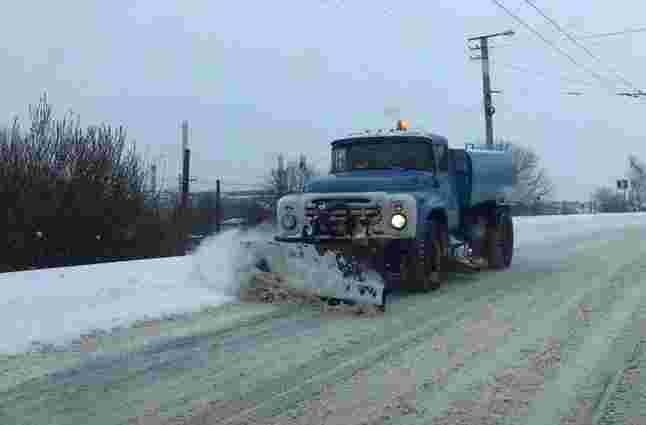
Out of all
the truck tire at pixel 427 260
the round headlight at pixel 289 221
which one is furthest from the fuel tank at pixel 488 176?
the round headlight at pixel 289 221

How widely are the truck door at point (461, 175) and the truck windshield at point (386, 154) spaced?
2.43ft

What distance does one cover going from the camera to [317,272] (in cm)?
836

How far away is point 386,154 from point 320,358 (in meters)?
5.28

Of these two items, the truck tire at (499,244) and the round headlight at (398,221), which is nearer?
the round headlight at (398,221)

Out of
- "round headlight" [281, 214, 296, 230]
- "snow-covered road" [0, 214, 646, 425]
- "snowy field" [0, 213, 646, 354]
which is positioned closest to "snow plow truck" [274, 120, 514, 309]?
"round headlight" [281, 214, 296, 230]

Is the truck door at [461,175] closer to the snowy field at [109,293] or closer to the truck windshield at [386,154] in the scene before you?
the truck windshield at [386,154]

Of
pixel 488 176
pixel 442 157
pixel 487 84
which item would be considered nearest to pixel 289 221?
pixel 442 157

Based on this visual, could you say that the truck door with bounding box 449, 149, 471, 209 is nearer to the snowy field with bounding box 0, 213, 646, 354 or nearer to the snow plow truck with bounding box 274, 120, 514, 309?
the snow plow truck with bounding box 274, 120, 514, 309

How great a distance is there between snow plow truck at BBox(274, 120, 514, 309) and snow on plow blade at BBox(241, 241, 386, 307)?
0.01 meters

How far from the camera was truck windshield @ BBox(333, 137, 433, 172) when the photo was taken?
10281 millimetres

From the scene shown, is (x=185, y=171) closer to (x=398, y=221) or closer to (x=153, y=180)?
(x=153, y=180)

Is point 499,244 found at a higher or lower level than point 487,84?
lower

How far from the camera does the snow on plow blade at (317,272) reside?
7980mm

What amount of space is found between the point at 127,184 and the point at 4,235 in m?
2.85
